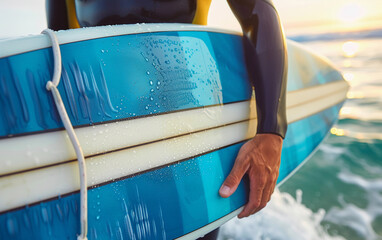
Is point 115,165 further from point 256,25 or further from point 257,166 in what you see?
point 256,25

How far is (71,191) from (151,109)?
28cm

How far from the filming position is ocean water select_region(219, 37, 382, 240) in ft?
6.07

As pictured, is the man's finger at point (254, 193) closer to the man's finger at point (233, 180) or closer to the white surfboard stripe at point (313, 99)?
the man's finger at point (233, 180)

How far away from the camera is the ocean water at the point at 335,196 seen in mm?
1850

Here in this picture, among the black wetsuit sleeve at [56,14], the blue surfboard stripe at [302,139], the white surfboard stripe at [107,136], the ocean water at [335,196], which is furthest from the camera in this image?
the ocean water at [335,196]

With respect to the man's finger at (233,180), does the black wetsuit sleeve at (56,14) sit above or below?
above

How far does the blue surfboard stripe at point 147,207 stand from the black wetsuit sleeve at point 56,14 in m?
0.81

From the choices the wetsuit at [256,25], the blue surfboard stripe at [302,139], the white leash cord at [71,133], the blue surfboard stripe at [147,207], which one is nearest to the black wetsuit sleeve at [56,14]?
the wetsuit at [256,25]

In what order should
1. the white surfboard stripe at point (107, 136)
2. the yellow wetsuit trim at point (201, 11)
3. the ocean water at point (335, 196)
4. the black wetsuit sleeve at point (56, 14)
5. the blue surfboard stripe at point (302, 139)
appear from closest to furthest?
the white surfboard stripe at point (107, 136) < the yellow wetsuit trim at point (201, 11) < the black wetsuit sleeve at point (56, 14) < the blue surfboard stripe at point (302, 139) < the ocean water at point (335, 196)

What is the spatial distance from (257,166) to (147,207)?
1.16 feet

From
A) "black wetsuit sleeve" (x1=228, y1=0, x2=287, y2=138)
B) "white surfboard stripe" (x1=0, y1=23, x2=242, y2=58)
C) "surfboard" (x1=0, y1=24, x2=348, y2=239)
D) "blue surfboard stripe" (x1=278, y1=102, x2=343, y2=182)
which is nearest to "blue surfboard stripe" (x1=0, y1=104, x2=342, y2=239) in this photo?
"surfboard" (x1=0, y1=24, x2=348, y2=239)

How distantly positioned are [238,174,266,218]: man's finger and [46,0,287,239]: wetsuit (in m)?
0.15

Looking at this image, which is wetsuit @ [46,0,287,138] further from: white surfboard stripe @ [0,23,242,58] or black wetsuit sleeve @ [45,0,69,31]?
black wetsuit sleeve @ [45,0,69,31]

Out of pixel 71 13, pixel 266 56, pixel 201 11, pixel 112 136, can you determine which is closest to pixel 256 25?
pixel 266 56
